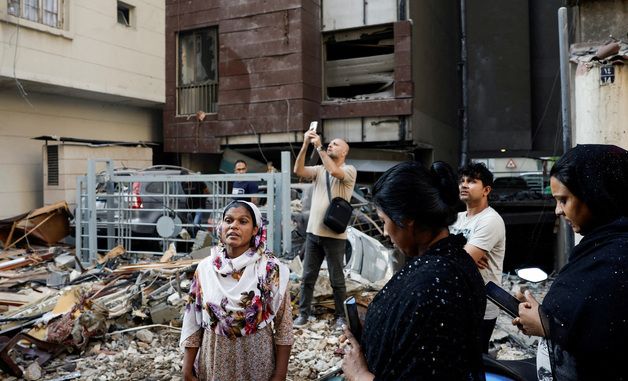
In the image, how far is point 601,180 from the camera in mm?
1688

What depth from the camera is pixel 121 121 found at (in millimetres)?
14578

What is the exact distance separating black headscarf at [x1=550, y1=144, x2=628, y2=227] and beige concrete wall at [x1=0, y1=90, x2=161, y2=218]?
43.2ft

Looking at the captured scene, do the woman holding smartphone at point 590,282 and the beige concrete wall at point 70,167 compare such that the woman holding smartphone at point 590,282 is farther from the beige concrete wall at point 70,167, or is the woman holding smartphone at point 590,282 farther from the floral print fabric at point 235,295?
the beige concrete wall at point 70,167

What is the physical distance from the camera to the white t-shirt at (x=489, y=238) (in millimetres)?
2973

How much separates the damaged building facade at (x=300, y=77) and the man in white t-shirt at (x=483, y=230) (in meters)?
8.75

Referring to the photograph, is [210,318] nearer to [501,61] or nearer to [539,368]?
[539,368]

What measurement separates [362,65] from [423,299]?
39.4ft

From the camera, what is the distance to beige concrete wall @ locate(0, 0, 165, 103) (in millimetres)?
11008

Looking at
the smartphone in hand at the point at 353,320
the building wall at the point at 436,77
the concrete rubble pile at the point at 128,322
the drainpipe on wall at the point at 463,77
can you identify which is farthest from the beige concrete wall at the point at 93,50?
the smartphone in hand at the point at 353,320

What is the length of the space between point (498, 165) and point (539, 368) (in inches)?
515

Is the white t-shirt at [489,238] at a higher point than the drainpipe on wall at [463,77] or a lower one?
lower

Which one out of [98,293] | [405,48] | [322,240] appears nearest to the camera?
[322,240]

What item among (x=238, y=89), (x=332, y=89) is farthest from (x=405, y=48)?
(x=238, y=89)

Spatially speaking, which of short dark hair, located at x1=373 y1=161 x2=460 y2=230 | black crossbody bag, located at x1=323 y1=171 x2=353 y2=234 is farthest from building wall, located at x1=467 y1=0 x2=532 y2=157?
short dark hair, located at x1=373 y1=161 x2=460 y2=230
